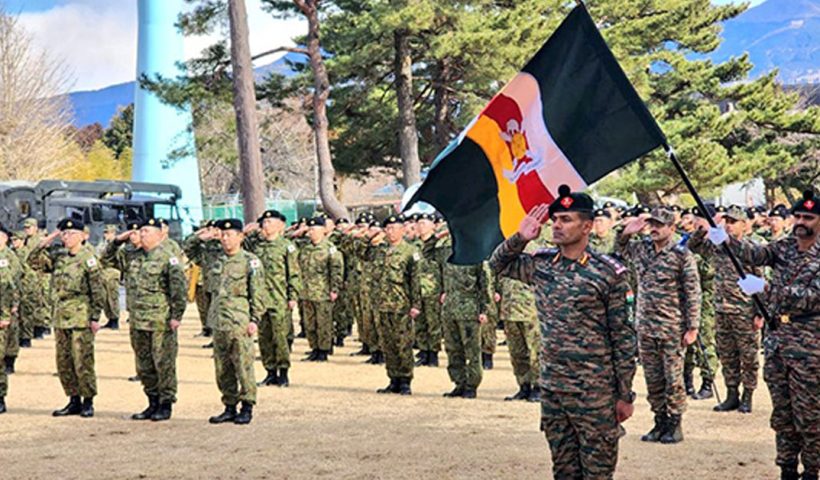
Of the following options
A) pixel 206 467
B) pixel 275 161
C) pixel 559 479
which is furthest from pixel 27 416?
pixel 275 161

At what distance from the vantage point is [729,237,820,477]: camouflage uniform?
6.82m

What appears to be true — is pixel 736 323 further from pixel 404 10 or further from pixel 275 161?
pixel 275 161

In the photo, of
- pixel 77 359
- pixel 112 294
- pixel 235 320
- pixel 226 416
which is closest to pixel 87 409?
pixel 77 359

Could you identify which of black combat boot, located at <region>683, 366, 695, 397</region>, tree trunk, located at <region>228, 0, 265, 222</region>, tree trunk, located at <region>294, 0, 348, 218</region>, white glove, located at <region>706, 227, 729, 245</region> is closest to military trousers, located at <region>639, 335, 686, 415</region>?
black combat boot, located at <region>683, 366, 695, 397</region>

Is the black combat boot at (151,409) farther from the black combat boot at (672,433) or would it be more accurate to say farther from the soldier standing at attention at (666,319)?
the black combat boot at (672,433)

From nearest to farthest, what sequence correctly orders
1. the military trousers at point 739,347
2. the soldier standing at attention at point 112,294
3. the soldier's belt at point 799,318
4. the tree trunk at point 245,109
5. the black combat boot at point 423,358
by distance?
the soldier's belt at point 799,318, the military trousers at point 739,347, the black combat boot at point 423,358, the soldier standing at attention at point 112,294, the tree trunk at point 245,109

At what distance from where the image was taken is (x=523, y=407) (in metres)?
10.8

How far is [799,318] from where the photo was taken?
6895 mm

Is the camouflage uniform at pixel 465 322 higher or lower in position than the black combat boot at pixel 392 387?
higher

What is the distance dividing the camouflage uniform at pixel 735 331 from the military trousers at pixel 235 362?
14.8 feet

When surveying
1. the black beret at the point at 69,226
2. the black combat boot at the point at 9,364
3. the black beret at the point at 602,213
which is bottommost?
the black combat boot at the point at 9,364

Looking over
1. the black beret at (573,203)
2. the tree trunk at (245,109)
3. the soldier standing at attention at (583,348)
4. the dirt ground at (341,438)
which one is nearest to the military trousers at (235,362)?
the dirt ground at (341,438)

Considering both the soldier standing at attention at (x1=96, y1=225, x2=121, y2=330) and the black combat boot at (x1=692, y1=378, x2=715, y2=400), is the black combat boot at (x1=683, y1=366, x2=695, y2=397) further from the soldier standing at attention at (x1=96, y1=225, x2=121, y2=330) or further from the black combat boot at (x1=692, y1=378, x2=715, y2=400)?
the soldier standing at attention at (x1=96, y1=225, x2=121, y2=330)

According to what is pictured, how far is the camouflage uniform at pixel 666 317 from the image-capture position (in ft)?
28.7
